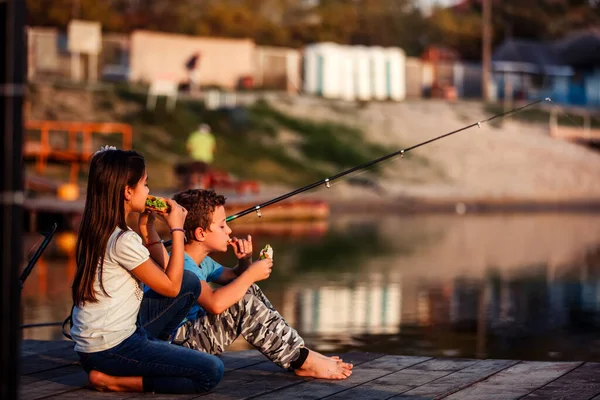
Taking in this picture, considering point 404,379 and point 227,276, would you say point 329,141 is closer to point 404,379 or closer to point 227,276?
point 227,276

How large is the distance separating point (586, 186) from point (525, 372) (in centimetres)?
3206

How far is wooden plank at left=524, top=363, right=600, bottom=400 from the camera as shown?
5254mm

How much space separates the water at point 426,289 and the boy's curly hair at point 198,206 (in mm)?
3477

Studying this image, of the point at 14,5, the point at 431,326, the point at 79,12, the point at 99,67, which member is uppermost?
the point at 79,12

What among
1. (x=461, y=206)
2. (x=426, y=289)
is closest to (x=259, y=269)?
(x=426, y=289)

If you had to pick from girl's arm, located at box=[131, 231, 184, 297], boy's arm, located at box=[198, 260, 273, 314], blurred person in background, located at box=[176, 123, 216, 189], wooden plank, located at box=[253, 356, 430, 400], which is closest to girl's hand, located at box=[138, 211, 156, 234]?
girl's arm, located at box=[131, 231, 184, 297]

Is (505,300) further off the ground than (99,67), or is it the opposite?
(99,67)

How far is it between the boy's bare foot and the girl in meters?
0.56

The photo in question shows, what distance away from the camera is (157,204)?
5.11m

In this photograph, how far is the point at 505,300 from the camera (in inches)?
494

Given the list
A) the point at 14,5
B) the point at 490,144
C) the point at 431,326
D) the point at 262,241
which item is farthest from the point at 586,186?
the point at 14,5

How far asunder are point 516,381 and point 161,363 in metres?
1.71

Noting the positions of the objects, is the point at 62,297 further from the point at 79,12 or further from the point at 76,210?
the point at 79,12

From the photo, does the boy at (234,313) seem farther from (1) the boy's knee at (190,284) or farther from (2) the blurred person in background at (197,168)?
(2) the blurred person in background at (197,168)
